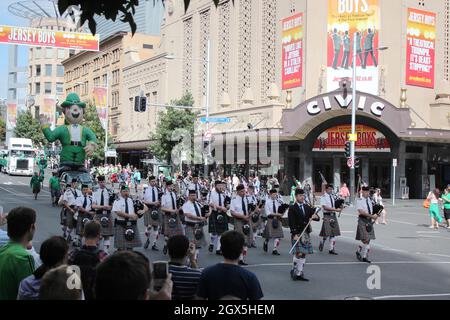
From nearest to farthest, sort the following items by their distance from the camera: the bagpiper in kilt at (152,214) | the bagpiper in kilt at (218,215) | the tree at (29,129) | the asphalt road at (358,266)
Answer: the asphalt road at (358,266) → the bagpiper in kilt at (218,215) → the bagpiper in kilt at (152,214) → the tree at (29,129)

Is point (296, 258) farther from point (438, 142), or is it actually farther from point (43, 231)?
point (438, 142)

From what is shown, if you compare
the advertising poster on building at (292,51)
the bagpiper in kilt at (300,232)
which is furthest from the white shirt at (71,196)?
the advertising poster on building at (292,51)

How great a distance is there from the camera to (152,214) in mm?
15773

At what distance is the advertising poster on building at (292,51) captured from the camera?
39.9 m

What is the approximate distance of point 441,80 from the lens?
133 ft

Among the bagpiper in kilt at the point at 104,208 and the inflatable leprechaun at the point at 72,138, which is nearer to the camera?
the bagpiper in kilt at the point at 104,208

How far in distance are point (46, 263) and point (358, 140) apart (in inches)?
1432

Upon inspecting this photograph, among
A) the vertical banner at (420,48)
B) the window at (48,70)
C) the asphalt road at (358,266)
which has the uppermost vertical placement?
the window at (48,70)

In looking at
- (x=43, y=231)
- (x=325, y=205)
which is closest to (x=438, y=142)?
(x=325, y=205)

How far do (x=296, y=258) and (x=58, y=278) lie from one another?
809 cm

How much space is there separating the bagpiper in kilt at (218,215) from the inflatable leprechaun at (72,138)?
5.73 metres

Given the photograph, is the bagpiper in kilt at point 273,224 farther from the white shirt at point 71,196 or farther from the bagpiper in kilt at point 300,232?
the white shirt at point 71,196

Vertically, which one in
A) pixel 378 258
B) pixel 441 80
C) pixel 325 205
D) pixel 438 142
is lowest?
pixel 378 258

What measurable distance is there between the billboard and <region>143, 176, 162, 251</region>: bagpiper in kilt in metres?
15.8
